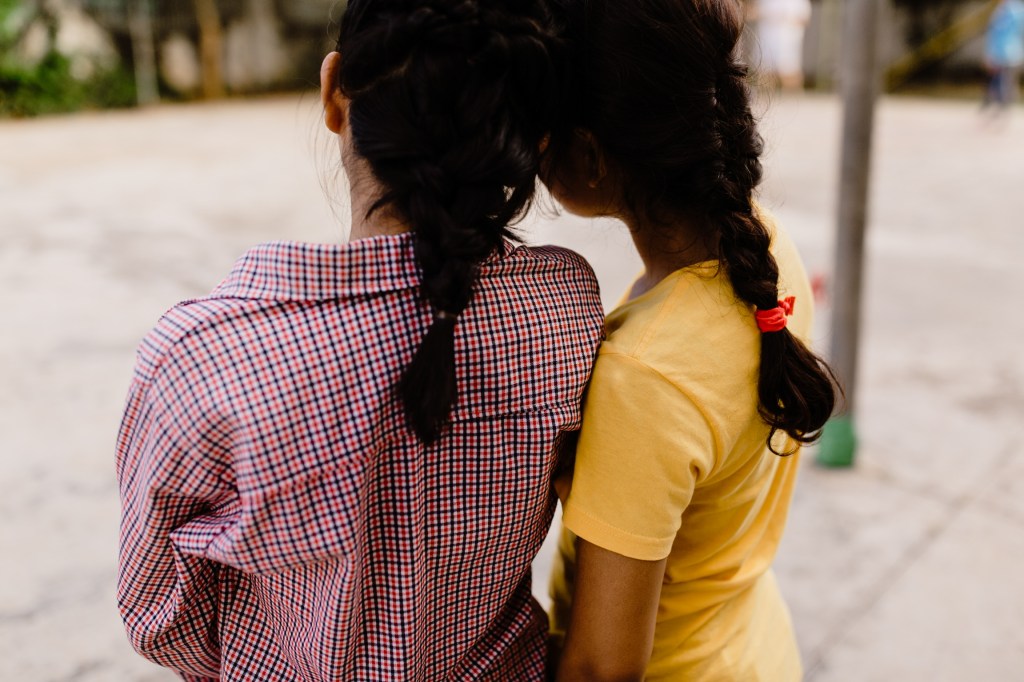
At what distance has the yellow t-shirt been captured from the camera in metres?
0.89

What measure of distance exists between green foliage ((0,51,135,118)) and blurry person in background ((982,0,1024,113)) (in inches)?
385

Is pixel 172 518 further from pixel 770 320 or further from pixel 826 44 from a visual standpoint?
pixel 826 44

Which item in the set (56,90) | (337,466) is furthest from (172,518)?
(56,90)

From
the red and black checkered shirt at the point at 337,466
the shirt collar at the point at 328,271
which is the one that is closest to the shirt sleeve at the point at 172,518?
the red and black checkered shirt at the point at 337,466

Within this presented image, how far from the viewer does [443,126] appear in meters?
0.80

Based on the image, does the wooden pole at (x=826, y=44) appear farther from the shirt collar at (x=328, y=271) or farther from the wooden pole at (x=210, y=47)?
the shirt collar at (x=328, y=271)

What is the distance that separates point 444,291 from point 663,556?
1.17ft

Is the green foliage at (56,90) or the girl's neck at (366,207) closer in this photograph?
the girl's neck at (366,207)

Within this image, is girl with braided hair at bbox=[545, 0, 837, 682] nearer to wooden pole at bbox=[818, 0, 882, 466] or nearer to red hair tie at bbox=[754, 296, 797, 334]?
red hair tie at bbox=[754, 296, 797, 334]

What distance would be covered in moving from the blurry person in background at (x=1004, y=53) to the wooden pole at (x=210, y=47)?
364 inches

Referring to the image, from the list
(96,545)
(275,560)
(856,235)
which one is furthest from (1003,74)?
(275,560)

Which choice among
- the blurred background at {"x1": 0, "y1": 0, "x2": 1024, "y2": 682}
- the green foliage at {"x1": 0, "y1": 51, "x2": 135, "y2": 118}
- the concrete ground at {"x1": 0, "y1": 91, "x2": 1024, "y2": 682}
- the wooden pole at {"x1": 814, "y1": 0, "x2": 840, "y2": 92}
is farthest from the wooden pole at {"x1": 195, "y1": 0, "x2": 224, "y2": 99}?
the wooden pole at {"x1": 814, "y1": 0, "x2": 840, "y2": 92}

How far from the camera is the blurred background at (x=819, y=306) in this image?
2217 mm

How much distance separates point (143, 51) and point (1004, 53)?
991cm
